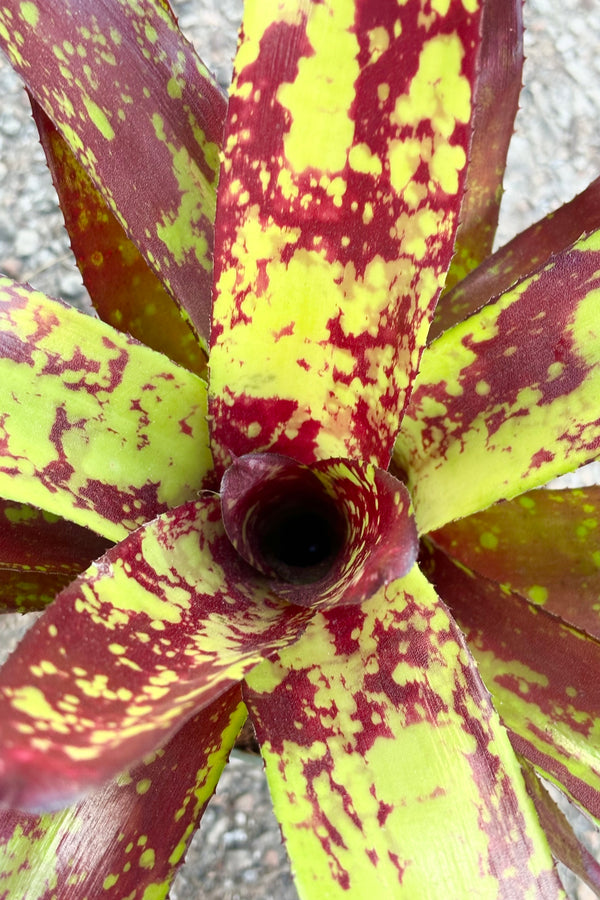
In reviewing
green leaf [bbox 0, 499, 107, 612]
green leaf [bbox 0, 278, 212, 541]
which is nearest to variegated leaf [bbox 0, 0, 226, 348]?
green leaf [bbox 0, 278, 212, 541]

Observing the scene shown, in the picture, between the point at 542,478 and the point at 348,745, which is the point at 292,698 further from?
the point at 542,478

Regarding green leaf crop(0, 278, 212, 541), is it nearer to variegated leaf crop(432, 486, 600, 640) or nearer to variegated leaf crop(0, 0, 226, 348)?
variegated leaf crop(0, 0, 226, 348)

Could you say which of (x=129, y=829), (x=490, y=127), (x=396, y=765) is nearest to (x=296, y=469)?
(x=396, y=765)

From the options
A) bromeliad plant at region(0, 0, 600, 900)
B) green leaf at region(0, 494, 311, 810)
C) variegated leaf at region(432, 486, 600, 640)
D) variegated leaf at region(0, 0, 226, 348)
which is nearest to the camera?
green leaf at region(0, 494, 311, 810)

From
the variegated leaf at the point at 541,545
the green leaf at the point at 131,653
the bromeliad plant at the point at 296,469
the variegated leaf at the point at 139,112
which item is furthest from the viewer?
the variegated leaf at the point at 541,545

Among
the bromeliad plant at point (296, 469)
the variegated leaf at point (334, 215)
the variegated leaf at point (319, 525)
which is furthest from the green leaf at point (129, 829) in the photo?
the variegated leaf at point (334, 215)

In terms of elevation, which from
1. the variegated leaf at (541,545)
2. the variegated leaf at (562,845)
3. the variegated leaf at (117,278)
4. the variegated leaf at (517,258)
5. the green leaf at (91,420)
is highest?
the variegated leaf at (117,278)

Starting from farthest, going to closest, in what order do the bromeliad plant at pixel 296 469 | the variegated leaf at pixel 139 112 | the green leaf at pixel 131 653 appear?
the variegated leaf at pixel 139 112 → the bromeliad plant at pixel 296 469 → the green leaf at pixel 131 653

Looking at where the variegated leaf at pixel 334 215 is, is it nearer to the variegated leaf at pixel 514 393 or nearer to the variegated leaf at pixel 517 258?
the variegated leaf at pixel 514 393
